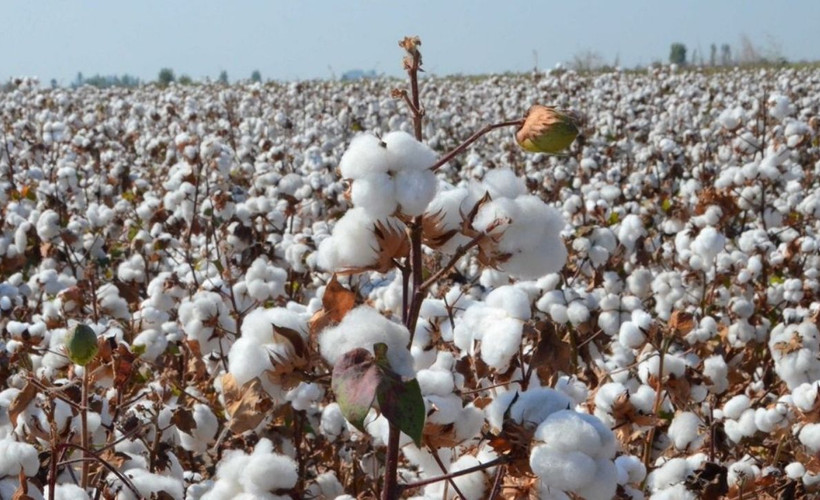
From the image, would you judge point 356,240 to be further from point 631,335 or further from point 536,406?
point 631,335

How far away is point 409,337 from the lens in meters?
1.12

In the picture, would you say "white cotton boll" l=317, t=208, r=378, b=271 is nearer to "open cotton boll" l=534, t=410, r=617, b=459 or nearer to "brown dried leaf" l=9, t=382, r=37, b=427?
"open cotton boll" l=534, t=410, r=617, b=459

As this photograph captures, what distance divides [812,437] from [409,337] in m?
1.10

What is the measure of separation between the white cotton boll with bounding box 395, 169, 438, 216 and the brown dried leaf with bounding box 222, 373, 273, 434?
1.01 ft

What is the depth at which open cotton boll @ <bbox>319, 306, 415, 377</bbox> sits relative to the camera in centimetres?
106

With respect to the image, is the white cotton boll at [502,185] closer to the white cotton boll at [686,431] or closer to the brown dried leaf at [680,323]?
the brown dried leaf at [680,323]

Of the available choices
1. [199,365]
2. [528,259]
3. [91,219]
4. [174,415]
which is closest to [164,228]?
[91,219]

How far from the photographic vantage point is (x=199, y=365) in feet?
8.54

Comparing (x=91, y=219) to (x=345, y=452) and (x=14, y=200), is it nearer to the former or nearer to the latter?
(x=14, y=200)

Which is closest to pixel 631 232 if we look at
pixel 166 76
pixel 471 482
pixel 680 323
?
pixel 680 323

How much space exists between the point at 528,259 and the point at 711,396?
→ 1.61m

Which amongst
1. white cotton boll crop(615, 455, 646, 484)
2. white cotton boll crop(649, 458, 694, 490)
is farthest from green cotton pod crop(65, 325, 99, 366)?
white cotton boll crop(649, 458, 694, 490)

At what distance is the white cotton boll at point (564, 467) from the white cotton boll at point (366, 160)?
0.37 metres

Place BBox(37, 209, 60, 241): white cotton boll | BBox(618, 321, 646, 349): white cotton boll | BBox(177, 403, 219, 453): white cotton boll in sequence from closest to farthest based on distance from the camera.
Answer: BBox(177, 403, 219, 453): white cotton boll → BBox(618, 321, 646, 349): white cotton boll → BBox(37, 209, 60, 241): white cotton boll
